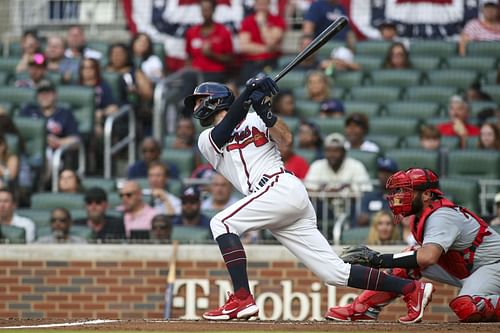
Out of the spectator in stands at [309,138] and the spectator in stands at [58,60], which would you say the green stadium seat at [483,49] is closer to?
the spectator in stands at [309,138]

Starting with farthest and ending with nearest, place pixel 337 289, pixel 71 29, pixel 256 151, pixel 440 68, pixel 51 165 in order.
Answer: pixel 71 29 < pixel 440 68 < pixel 51 165 < pixel 337 289 < pixel 256 151

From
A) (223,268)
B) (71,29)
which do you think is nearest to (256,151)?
(223,268)

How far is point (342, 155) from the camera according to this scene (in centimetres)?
1167

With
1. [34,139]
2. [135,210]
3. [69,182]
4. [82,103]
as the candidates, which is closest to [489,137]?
[135,210]

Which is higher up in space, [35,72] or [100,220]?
[35,72]

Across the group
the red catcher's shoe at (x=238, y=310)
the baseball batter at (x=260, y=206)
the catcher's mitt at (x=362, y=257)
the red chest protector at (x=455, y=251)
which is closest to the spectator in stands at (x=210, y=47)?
the baseball batter at (x=260, y=206)

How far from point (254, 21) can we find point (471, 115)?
286 centimetres

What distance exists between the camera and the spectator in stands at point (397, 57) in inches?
547

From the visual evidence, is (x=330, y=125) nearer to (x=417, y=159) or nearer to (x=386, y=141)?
(x=386, y=141)

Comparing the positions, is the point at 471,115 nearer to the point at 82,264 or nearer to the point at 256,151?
the point at 82,264

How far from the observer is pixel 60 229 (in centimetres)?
1123

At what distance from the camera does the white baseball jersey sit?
7930 millimetres

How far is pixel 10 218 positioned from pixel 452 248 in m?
4.81

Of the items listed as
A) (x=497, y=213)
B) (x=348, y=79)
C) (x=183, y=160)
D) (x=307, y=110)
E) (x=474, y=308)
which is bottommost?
(x=474, y=308)
